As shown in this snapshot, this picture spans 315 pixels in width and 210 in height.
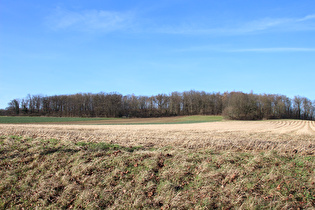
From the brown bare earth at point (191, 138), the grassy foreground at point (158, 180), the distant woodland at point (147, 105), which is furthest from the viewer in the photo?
the distant woodland at point (147, 105)

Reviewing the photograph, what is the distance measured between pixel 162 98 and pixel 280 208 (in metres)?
112

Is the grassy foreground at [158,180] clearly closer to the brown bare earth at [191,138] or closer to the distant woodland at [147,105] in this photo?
the brown bare earth at [191,138]

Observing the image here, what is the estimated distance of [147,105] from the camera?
11931cm

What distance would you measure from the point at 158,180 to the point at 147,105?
112 meters

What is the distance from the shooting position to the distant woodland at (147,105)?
332 ft

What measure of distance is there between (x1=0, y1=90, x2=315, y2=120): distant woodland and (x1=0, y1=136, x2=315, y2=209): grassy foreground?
86721 mm

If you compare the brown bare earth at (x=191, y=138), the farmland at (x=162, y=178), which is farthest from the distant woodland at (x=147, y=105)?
the farmland at (x=162, y=178)

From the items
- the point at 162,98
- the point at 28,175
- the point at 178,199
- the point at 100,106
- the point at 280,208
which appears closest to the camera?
the point at 280,208

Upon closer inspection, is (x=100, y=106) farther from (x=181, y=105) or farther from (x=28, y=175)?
(x=28, y=175)

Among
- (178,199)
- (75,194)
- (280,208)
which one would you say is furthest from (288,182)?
(75,194)

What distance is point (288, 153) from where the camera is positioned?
920 cm

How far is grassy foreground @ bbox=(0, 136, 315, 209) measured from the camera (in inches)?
254

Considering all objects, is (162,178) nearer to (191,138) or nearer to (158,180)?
(158,180)

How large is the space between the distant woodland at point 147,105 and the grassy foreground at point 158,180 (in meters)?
86.7
